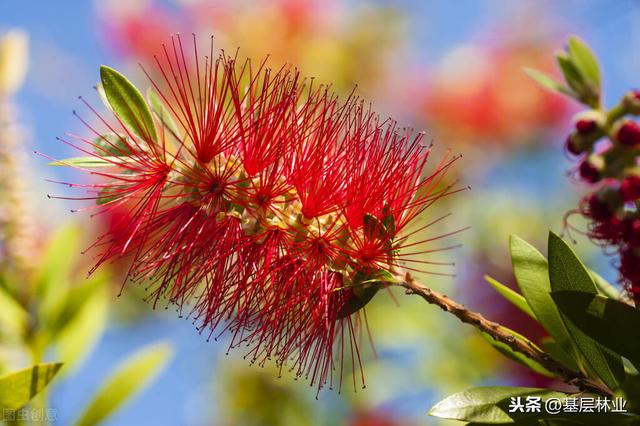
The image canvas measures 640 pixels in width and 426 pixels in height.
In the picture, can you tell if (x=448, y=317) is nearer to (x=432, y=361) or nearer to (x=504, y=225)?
(x=432, y=361)

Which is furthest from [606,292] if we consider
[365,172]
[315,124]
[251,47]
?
[251,47]

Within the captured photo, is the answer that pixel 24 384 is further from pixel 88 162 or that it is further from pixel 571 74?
pixel 571 74

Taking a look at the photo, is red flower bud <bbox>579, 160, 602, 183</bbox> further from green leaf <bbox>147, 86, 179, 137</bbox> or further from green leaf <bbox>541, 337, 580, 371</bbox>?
green leaf <bbox>147, 86, 179, 137</bbox>

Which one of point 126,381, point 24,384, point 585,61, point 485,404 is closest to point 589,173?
point 585,61

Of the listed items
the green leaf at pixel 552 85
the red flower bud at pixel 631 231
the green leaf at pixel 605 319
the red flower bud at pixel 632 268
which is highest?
the green leaf at pixel 552 85

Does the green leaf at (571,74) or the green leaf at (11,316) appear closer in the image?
the green leaf at (571,74)

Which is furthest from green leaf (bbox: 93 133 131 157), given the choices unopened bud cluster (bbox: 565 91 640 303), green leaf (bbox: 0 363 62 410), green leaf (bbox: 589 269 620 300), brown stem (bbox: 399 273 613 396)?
green leaf (bbox: 589 269 620 300)

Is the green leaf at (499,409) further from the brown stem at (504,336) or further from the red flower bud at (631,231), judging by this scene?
the red flower bud at (631,231)

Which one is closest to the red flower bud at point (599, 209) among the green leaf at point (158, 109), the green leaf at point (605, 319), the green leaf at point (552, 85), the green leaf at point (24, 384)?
the green leaf at point (605, 319)
